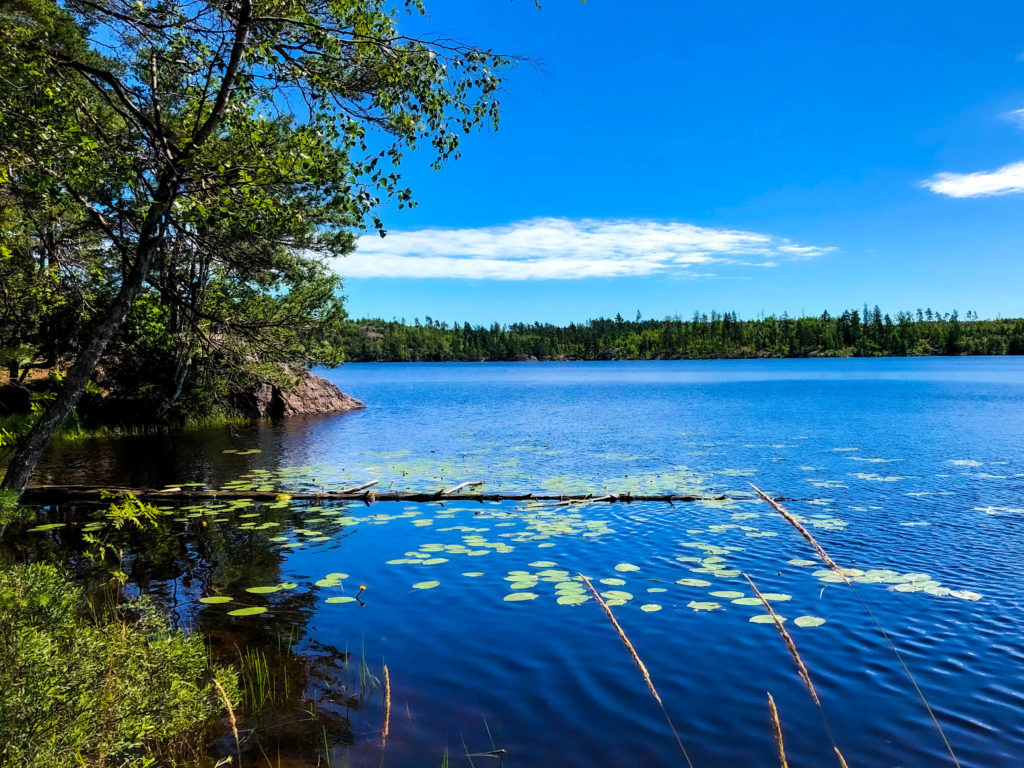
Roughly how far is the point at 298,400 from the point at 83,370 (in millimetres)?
34442

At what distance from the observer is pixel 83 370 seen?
7.53 metres

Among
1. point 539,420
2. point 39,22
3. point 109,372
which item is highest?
point 39,22

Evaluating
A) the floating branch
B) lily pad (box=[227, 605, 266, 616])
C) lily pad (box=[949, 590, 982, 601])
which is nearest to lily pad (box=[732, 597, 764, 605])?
lily pad (box=[949, 590, 982, 601])

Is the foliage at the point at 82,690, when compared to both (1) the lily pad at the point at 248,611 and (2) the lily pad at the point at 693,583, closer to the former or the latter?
(1) the lily pad at the point at 248,611

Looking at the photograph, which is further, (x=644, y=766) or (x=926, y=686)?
(x=926, y=686)

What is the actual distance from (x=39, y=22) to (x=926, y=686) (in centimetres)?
1468

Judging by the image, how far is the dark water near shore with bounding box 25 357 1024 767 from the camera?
6066 mm

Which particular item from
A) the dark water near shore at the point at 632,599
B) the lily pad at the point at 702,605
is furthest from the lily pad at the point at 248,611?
the lily pad at the point at 702,605

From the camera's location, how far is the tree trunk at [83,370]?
24.0 feet

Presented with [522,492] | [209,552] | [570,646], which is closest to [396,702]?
[570,646]

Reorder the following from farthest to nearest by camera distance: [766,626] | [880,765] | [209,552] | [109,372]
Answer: [109,372] → [209,552] → [766,626] → [880,765]

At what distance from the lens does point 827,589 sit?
966 cm

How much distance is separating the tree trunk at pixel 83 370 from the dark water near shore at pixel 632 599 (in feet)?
9.16

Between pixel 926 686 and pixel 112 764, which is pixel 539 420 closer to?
pixel 926 686
